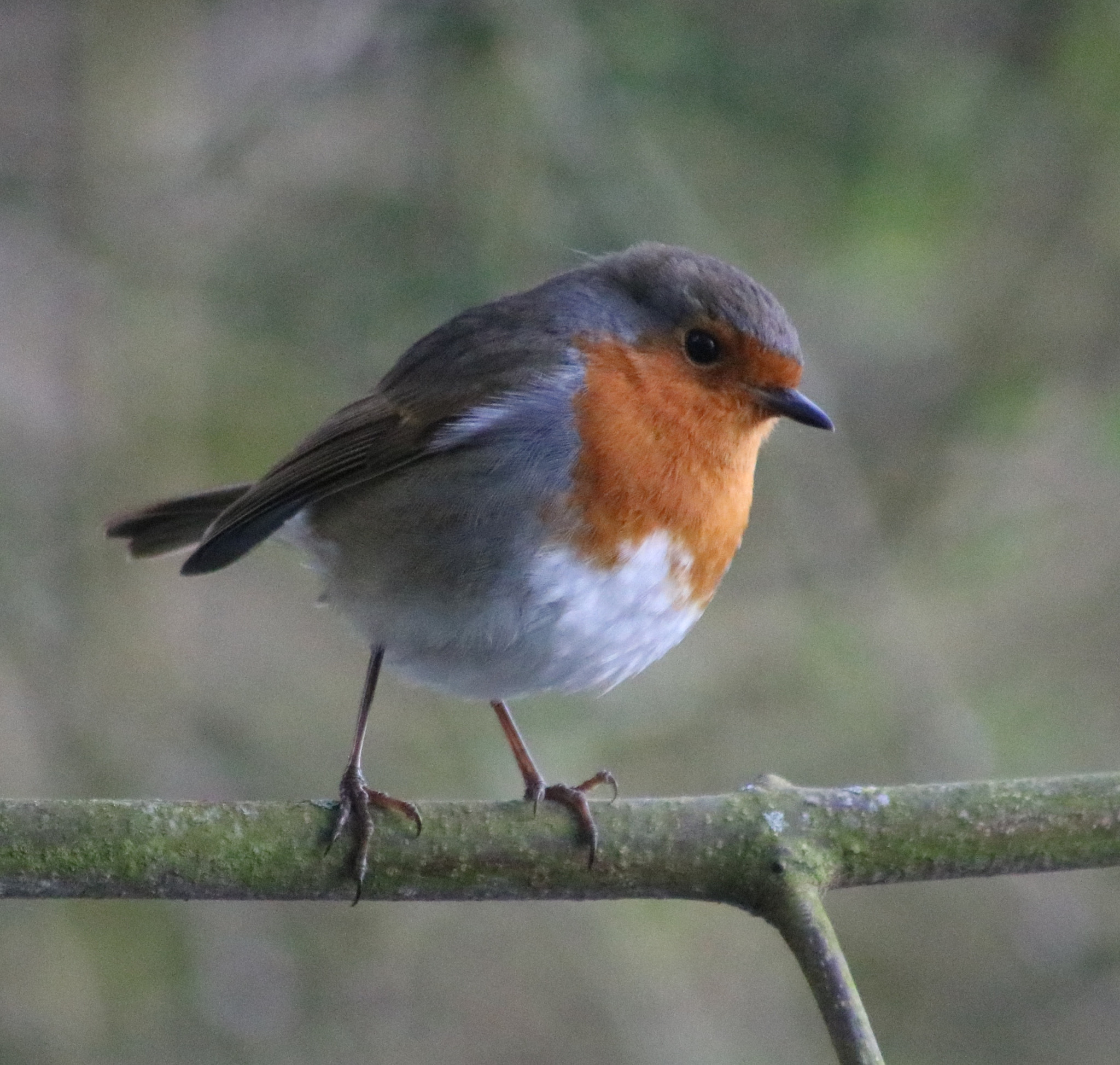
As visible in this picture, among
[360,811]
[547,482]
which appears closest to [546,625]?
[547,482]

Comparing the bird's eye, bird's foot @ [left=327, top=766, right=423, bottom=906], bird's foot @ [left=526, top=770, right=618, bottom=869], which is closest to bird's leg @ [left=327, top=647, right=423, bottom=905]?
bird's foot @ [left=327, top=766, right=423, bottom=906]

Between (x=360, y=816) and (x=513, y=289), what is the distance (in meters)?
1.99

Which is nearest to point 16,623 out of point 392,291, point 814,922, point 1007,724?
point 392,291

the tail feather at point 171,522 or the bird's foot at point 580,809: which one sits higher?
the bird's foot at point 580,809

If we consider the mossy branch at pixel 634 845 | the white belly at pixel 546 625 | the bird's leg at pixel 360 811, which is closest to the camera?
the mossy branch at pixel 634 845

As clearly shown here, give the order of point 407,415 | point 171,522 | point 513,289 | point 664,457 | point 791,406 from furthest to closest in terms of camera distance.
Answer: point 513,289 → point 171,522 → point 407,415 → point 791,406 → point 664,457

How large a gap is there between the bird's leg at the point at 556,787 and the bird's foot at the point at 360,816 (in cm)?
24

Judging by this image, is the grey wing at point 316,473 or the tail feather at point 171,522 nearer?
the grey wing at point 316,473

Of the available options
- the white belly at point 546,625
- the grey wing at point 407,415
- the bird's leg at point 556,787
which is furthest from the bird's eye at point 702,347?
the bird's leg at point 556,787

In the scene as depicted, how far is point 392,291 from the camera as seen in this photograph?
440cm

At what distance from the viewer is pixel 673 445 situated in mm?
3492

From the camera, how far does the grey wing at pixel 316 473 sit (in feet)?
12.2

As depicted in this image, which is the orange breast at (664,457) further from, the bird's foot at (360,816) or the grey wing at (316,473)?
the bird's foot at (360,816)

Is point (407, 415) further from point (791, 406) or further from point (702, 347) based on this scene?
point (791, 406)
